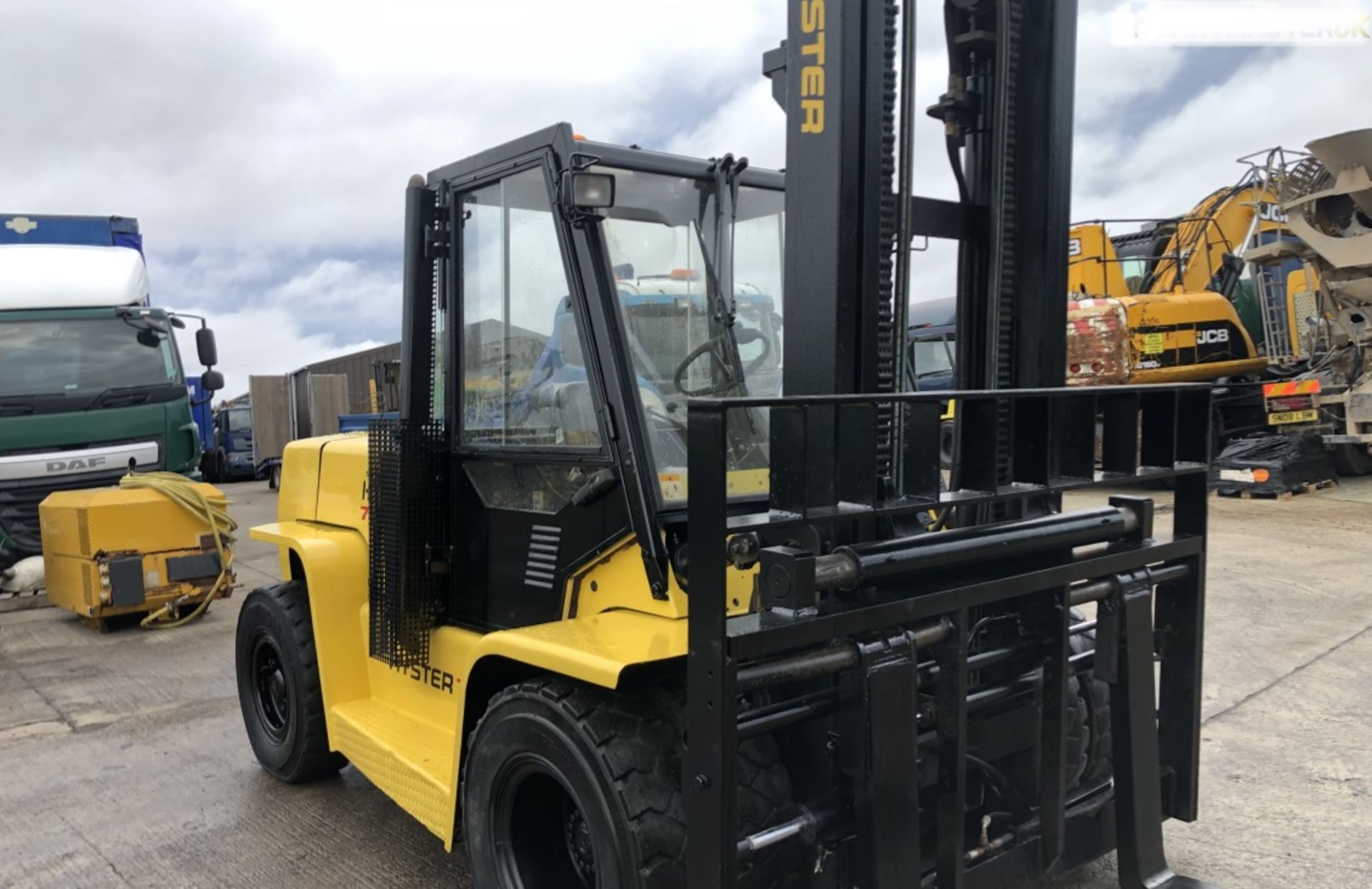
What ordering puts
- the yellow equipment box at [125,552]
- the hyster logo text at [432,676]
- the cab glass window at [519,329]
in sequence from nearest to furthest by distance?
the cab glass window at [519,329] → the hyster logo text at [432,676] → the yellow equipment box at [125,552]

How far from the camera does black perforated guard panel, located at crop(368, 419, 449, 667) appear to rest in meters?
3.42

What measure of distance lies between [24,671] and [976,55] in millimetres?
6715

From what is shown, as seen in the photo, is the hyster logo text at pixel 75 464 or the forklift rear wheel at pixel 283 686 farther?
the hyster logo text at pixel 75 464

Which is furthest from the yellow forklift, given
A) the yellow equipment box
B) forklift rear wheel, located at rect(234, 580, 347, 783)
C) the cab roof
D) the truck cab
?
the truck cab

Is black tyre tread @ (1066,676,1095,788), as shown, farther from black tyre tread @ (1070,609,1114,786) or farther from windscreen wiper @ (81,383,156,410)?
windscreen wiper @ (81,383,156,410)

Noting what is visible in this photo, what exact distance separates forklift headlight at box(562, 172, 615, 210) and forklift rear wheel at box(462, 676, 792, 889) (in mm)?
1209

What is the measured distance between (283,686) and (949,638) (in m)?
3.14

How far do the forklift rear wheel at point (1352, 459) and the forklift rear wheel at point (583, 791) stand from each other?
43.9 ft

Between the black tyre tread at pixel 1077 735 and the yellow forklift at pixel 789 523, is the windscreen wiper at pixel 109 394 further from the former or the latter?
the black tyre tread at pixel 1077 735

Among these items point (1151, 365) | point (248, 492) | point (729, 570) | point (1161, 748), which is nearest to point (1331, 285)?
point (1151, 365)

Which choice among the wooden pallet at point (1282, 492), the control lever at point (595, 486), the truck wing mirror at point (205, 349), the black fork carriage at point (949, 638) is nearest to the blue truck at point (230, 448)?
the truck wing mirror at point (205, 349)

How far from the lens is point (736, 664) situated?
2.00 m

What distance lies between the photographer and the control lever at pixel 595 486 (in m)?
2.74

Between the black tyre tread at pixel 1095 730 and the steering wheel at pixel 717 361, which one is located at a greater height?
the steering wheel at pixel 717 361
